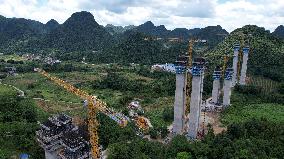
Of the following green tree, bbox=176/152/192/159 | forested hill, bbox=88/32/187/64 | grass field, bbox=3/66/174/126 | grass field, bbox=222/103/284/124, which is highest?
forested hill, bbox=88/32/187/64

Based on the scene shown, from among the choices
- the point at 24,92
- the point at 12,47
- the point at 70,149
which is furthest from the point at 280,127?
the point at 12,47

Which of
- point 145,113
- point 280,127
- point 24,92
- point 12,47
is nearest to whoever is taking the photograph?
point 280,127

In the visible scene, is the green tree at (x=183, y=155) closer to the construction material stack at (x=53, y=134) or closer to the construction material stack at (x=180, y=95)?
the construction material stack at (x=180, y=95)

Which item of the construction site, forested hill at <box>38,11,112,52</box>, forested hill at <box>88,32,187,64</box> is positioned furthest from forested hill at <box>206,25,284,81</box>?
forested hill at <box>38,11,112,52</box>

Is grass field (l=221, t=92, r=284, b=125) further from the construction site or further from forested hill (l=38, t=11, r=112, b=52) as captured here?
forested hill (l=38, t=11, r=112, b=52)

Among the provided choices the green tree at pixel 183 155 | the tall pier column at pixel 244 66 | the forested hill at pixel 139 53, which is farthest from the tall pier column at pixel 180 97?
the forested hill at pixel 139 53

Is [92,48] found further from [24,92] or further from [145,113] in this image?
[145,113]
